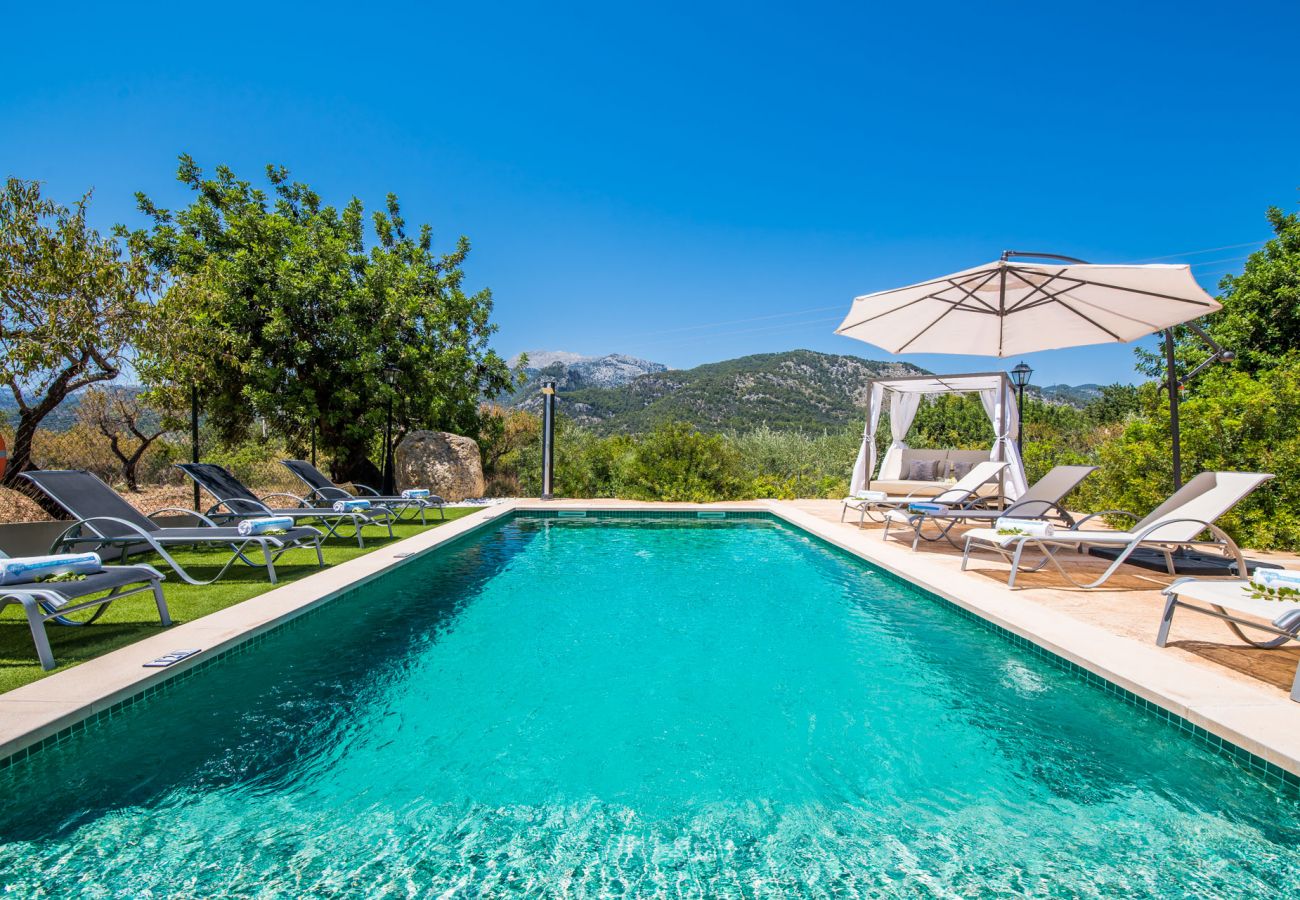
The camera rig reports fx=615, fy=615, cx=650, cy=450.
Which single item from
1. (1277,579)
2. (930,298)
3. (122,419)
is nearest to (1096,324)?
(930,298)

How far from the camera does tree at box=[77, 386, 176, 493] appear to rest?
435 inches

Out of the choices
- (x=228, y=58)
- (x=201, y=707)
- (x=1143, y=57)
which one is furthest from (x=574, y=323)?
(x=201, y=707)

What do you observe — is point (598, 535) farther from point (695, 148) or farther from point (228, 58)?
point (695, 148)

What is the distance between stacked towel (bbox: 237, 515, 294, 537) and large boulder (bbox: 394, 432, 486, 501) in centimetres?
687

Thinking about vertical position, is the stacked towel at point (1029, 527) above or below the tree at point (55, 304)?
below

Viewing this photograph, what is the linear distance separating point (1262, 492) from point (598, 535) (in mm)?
7461

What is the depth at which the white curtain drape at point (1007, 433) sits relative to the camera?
869 cm

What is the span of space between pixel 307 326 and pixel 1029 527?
37.3 ft

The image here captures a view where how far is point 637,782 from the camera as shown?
2367 mm

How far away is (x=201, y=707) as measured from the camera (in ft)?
9.29

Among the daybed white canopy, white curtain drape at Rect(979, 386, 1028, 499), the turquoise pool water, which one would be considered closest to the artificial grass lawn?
the turquoise pool water

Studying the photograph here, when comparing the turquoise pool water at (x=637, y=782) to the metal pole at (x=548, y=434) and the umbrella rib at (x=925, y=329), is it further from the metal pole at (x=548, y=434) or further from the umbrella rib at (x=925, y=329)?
the metal pole at (x=548, y=434)

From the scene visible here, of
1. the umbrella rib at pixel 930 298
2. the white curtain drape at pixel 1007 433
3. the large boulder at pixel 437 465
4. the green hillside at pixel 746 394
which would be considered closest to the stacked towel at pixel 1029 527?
the umbrella rib at pixel 930 298

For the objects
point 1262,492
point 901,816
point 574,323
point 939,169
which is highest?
point 939,169
